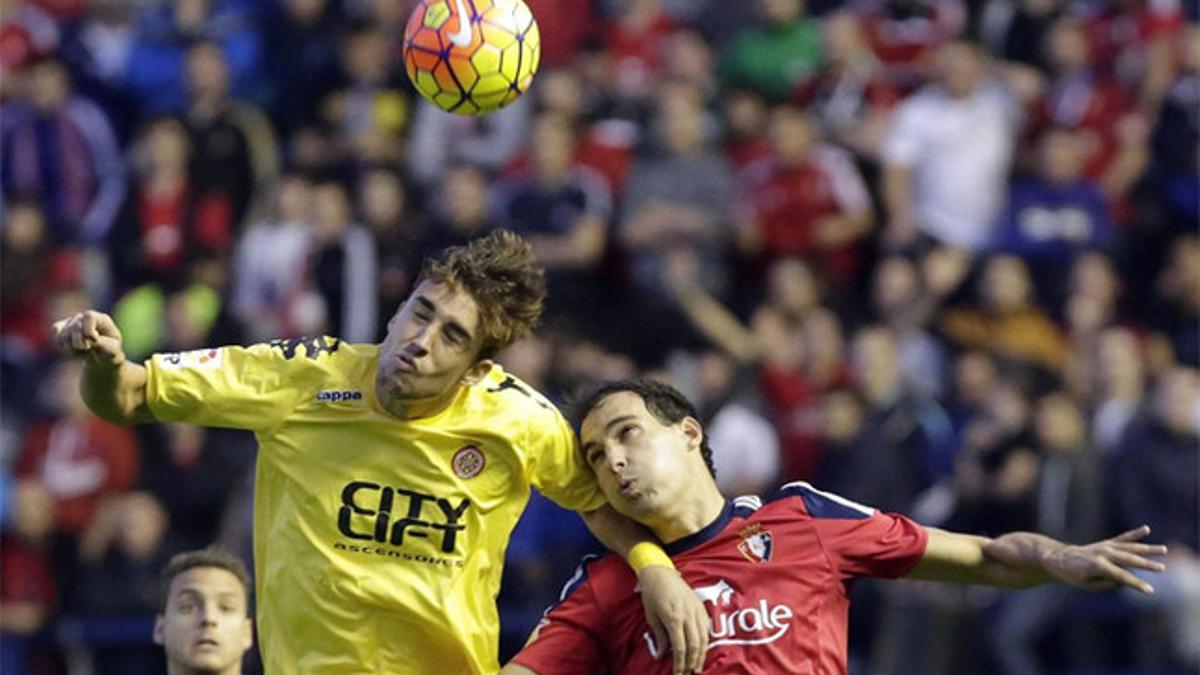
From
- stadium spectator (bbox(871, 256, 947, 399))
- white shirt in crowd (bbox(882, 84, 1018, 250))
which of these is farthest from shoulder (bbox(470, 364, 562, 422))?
white shirt in crowd (bbox(882, 84, 1018, 250))

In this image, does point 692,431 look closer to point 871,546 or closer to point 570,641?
point 871,546

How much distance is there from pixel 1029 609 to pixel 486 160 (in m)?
4.79

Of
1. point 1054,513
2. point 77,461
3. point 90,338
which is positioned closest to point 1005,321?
point 1054,513

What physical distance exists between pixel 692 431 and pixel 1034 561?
115cm

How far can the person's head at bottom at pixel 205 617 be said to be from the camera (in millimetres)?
7660

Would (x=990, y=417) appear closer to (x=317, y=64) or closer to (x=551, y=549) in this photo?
(x=551, y=549)

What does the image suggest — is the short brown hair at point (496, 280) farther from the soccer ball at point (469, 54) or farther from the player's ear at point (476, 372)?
the soccer ball at point (469, 54)

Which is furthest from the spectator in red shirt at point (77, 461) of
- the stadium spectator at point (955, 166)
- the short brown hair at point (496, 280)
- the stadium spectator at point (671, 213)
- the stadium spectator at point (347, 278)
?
the short brown hair at point (496, 280)

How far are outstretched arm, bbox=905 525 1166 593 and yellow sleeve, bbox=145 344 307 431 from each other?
2051 mm

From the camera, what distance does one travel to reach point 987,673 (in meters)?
11.7

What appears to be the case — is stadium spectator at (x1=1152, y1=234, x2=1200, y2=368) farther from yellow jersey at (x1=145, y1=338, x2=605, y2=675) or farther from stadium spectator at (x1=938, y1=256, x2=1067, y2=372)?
yellow jersey at (x1=145, y1=338, x2=605, y2=675)

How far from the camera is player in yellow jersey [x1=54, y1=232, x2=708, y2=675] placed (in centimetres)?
666

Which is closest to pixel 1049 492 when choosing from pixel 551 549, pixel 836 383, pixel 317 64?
pixel 836 383

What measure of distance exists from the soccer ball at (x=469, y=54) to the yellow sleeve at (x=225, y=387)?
1.58m
